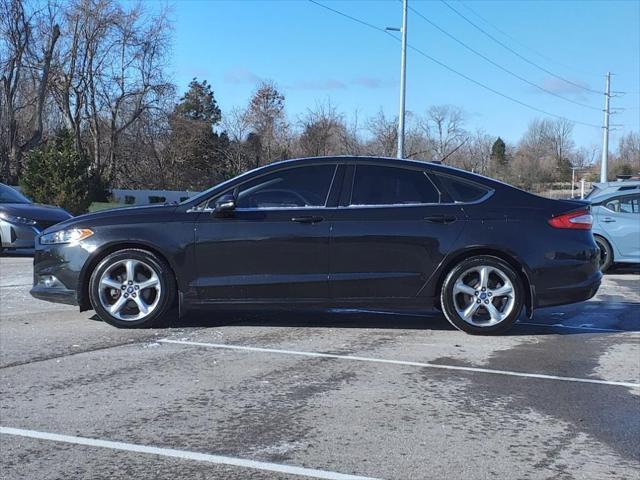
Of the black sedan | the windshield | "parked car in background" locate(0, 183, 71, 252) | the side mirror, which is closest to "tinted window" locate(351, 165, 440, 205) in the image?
the black sedan

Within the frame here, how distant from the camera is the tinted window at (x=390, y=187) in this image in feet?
22.1

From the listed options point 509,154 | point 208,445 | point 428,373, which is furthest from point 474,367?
point 509,154

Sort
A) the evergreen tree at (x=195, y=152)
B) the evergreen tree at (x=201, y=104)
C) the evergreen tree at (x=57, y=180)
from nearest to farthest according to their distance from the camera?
the evergreen tree at (x=57, y=180) < the evergreen tree at (x=195, y=152) < the evergreen tree at (x=201, y=104)

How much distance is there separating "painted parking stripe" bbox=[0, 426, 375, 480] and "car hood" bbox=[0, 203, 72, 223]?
34.0 ft

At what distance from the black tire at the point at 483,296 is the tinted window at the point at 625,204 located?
7120 mm

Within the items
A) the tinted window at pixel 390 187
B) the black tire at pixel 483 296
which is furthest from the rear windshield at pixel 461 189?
the black tire at pixel 483 296

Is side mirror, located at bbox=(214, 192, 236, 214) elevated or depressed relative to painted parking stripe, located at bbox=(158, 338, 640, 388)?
elevated

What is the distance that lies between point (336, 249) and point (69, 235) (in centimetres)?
264

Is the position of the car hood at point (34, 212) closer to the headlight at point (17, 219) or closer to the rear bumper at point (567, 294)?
the headlight at point (17, 219)

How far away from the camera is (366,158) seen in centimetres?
684

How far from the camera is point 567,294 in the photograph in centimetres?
672

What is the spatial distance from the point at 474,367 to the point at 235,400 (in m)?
2.07

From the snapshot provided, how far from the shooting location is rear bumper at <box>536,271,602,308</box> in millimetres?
6684

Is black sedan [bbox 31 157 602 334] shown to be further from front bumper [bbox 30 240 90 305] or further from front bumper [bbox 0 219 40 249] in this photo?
front bumper [bbox 0 219 40 249]
